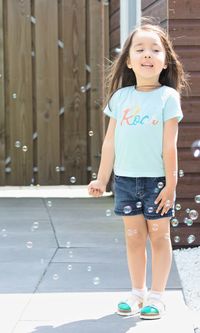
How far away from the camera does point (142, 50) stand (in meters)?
3.65

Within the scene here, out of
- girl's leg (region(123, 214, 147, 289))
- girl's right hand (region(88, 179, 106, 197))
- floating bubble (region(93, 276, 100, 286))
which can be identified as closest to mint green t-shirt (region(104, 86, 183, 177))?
girl's right hand (region(88, 179, 106, 197))

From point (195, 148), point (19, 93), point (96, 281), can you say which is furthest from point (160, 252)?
point (19, 93)

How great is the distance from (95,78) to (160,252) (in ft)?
18.4

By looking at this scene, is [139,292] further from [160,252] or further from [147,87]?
[147,87]

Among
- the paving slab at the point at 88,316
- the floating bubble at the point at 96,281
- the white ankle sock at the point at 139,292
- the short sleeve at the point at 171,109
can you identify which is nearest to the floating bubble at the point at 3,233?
the floating bubble at the point at 96,281

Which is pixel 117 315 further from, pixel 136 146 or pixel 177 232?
pixel 177 232

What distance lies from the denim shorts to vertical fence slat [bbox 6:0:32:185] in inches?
220

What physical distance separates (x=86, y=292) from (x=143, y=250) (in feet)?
1.79

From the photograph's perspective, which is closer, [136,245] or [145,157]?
[145,157]

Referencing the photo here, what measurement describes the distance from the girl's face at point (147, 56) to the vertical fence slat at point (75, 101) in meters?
5.49

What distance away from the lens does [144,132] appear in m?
3.57

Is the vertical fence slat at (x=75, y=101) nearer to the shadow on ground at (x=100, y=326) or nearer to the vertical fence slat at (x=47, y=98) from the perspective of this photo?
the vertical fence slat at (x=47, y=98)

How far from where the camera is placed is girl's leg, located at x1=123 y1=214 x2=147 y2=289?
3695mm

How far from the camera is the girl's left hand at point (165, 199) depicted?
3.56 meters
